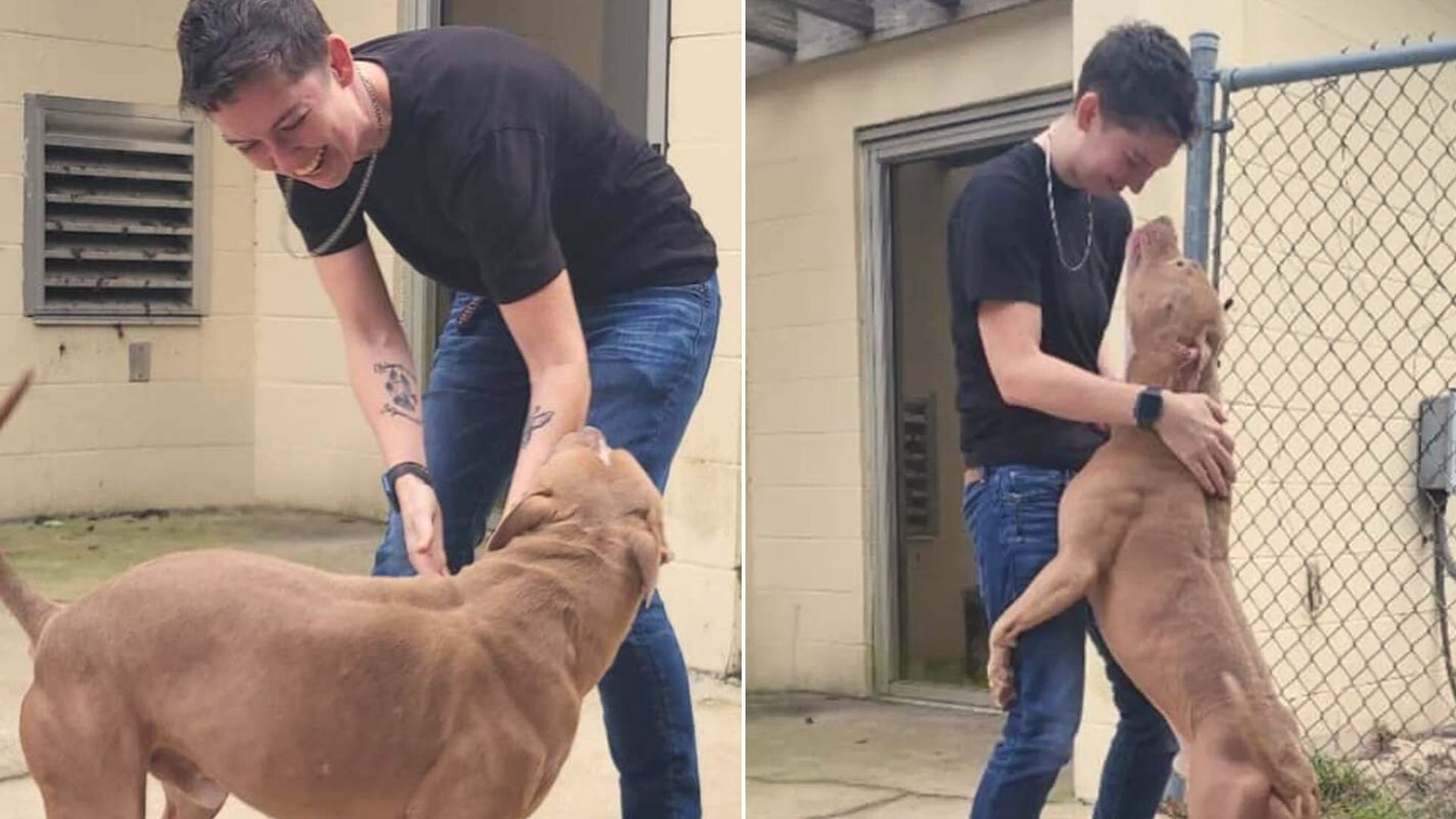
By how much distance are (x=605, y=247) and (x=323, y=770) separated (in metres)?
0.63

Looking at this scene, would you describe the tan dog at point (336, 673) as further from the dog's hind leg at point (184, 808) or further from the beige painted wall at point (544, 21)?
the beige painted wall at point (544, 21)

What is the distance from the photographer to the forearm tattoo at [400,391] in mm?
1776

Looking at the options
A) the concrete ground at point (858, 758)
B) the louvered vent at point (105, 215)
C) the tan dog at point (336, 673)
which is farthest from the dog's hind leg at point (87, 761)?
the concrete ground at point (858, 758)

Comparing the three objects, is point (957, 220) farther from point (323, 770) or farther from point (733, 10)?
point (323, 770)

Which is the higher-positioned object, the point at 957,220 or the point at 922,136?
the point at 922,136

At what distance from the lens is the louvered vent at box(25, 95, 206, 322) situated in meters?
2.22

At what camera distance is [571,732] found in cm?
162

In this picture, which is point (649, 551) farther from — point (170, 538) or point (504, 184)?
point (170, 538)

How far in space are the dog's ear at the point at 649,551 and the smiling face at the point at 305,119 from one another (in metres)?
0.47

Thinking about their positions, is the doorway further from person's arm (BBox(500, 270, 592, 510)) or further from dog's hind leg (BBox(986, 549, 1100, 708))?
person's arm (BBox(500, 270, 592, 510))

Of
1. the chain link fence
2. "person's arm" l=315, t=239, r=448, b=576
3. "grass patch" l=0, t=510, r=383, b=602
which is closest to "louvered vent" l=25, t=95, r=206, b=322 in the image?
"grass patch" l=0, t=510, r=383, b=602

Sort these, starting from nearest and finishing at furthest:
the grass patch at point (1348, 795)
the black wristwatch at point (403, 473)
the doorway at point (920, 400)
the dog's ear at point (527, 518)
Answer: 1. the dog's ear at point (527, 518)
2. the black wristwatch at point (403, 473)
3. the doorway at point (920, 400)
4. the grass patch at point (1348, 795)

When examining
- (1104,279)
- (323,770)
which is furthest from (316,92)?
(1104,279)

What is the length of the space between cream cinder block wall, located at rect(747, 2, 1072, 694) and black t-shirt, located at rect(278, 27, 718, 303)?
0.54 metres
